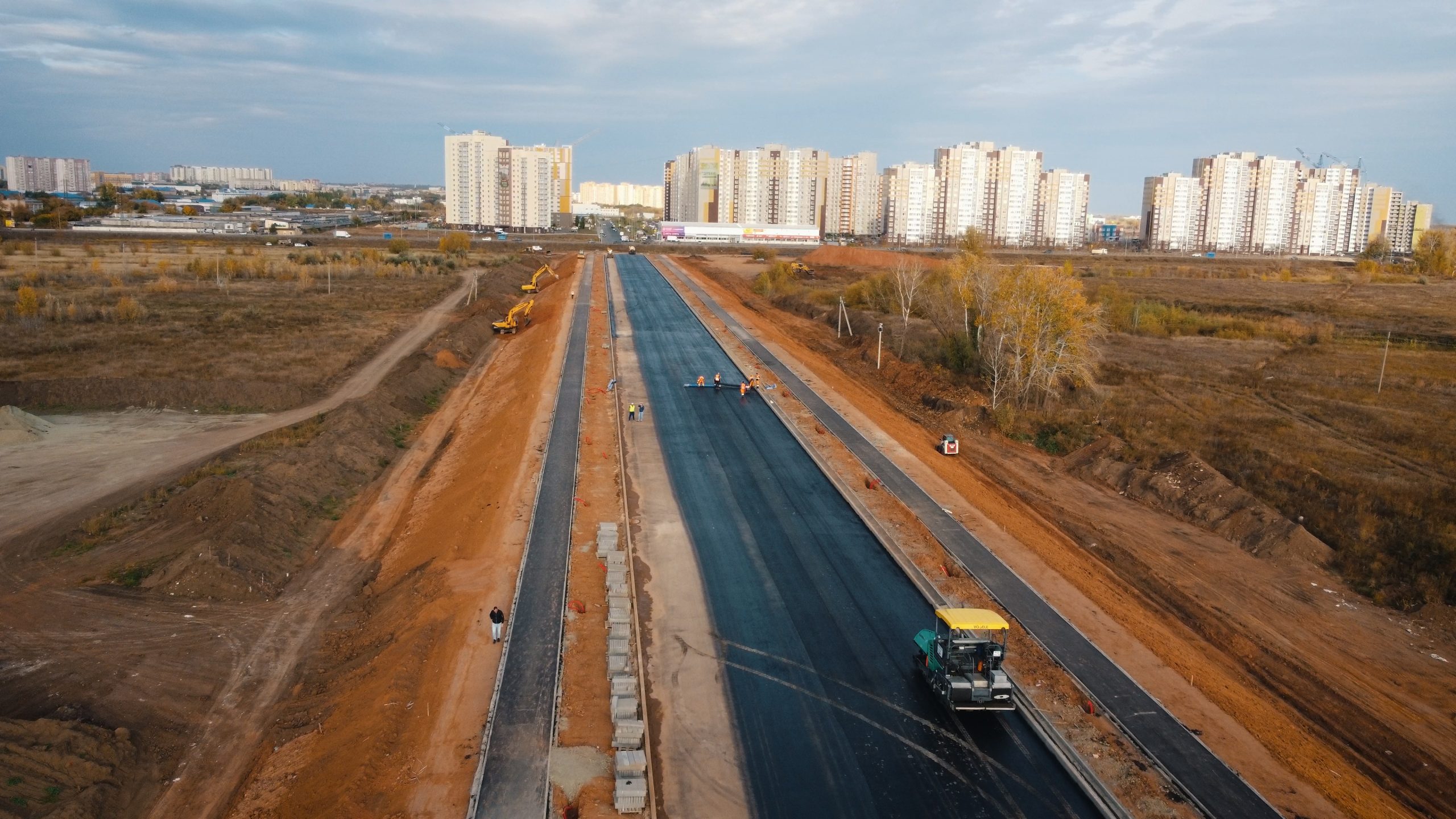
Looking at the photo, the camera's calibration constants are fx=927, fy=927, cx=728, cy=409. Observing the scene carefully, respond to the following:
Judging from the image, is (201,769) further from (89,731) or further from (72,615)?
(72,615)

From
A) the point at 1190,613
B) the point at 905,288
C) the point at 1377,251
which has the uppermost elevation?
the point at 1377,251

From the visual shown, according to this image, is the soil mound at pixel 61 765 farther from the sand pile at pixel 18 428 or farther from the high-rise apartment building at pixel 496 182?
the high-rise apartment building at pixel 496 182

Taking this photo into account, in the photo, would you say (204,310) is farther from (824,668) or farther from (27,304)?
(824,668)

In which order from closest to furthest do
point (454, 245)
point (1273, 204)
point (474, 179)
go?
point (454, 245)
point (474, 179)
point (1273, 204)

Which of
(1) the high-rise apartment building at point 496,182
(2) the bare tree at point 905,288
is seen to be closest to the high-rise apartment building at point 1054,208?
(1) the high-rise apartment building at point 496,182

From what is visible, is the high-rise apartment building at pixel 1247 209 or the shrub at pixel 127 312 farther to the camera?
the high-rise apartment building at pixel 1247 209

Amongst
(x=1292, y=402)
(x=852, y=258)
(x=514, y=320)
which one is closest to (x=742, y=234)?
(x=852, y=258)
